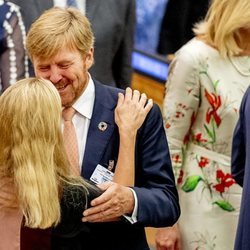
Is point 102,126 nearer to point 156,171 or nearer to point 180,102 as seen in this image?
point 156,171

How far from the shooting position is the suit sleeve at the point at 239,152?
3311mm

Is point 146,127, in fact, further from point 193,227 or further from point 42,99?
point 193,227

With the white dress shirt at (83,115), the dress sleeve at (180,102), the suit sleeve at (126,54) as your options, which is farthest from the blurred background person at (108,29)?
the white dress shirt at (83,115)

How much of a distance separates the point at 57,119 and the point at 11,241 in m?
0.38

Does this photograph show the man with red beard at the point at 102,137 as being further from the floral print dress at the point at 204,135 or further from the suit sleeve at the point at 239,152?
the floral print dress at the point at 204,135

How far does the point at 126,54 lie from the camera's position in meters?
4.16

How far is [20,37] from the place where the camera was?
3.71 meters

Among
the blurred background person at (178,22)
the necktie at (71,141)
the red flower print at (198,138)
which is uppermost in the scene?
the necktie at (71,141)

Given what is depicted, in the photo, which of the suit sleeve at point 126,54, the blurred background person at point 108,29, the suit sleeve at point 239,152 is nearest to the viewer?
the suit sleeve at point 239,152

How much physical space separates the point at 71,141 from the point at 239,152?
72cm

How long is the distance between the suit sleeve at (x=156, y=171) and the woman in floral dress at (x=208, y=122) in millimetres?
530

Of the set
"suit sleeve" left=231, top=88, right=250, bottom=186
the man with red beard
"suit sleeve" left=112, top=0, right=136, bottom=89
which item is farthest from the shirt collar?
"suit sleeve" left=112, top=0, right=136, bottom=89

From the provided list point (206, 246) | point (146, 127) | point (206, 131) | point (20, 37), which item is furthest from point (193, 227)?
point (20, 37)

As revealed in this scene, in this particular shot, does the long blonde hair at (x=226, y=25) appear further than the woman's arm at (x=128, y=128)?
Yes
